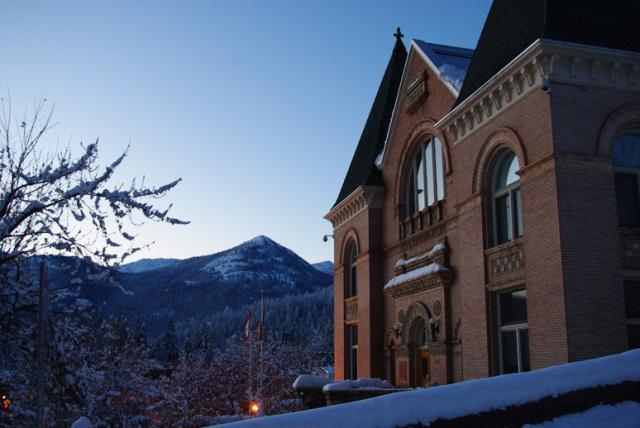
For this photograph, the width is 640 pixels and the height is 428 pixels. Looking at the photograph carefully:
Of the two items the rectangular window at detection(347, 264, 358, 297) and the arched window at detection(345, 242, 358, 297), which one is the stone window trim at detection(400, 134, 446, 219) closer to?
the arched window at detection(345, 242, 358, 297)

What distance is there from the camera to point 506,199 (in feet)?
58.5

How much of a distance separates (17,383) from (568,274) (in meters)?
10.9

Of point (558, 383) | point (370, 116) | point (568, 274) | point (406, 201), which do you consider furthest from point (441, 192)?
point (558, 383)

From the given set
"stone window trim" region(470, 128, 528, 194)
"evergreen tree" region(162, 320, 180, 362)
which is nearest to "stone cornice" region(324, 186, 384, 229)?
"stone window trim" region(470, 128, 528, 194)

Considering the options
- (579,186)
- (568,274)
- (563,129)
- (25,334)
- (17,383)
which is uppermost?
(563,129)

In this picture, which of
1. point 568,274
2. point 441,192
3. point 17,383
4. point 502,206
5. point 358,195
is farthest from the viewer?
point 358,195

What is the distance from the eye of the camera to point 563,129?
15430 mm

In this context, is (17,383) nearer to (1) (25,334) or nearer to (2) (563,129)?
(1) (25,334)

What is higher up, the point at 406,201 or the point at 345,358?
the point at 406,201

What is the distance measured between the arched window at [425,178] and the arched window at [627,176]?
659cm

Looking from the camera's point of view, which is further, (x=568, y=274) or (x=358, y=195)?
(x=358, y=195)

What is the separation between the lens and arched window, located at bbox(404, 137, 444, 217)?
22.3 m

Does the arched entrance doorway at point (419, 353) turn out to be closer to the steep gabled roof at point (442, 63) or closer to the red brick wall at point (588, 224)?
the steep gabled roof at point (442, 63)

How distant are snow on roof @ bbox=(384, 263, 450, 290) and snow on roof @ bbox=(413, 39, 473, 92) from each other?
18.2 ft
